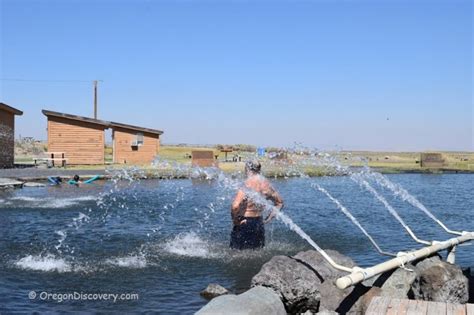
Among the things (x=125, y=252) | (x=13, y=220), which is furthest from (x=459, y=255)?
(x=13, y=220)

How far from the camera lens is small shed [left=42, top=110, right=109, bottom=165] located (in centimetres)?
4731

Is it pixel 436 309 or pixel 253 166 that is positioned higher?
pixel 253 166

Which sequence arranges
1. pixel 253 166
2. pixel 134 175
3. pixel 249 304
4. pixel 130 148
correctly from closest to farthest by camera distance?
pixel 249 304
pixel 253 166
pixel 134 175
pixel 130 148

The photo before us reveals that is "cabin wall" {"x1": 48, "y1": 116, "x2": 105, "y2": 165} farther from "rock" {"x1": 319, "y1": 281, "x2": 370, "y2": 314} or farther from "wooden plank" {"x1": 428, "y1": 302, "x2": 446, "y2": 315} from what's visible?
"wooden plank" {"x1": 428, "y1": 302, "x2": 446, "y2": 315}

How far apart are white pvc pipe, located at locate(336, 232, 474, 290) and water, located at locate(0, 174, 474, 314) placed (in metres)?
2.43

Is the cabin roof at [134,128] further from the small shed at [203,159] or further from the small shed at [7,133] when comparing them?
the small shed at [7,133]

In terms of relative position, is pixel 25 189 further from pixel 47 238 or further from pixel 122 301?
pixel 122 301

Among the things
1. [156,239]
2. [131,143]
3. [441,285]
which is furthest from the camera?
[131,143]

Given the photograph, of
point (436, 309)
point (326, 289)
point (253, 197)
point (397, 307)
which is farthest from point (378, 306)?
point (253, 197)

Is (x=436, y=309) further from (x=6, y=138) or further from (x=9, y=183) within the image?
(x=6, y=138)

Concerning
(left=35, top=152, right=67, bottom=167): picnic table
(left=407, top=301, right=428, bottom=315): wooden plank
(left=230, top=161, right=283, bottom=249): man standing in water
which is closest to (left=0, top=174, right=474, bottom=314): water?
(left=230, top=161, right=283, bottom=249): man standing in water

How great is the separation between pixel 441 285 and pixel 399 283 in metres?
0.69

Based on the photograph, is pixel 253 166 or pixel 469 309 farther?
pixel 253 166

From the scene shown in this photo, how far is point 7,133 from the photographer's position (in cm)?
4547
